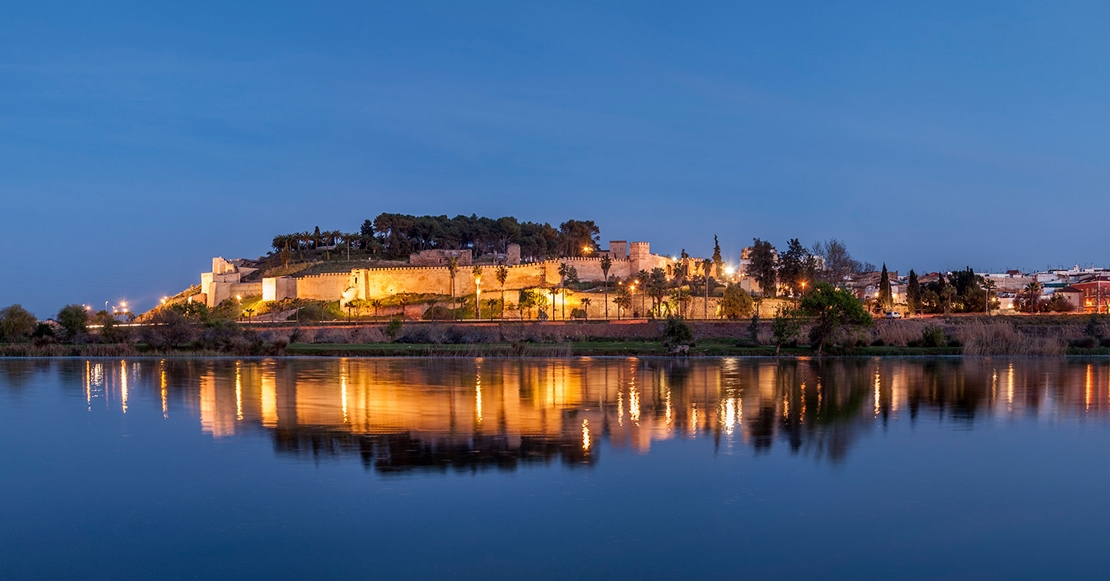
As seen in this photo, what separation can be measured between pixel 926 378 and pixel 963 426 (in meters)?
7.80

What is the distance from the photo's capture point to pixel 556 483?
9.70 metres

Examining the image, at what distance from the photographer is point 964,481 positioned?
1011 cm

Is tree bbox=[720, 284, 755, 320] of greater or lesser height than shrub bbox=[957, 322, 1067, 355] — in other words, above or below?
above

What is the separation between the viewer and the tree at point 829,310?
27500 millimetres

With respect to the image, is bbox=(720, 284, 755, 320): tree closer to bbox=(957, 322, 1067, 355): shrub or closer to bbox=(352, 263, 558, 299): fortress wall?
bbox=(352, 263, 558, 299): fortress wall

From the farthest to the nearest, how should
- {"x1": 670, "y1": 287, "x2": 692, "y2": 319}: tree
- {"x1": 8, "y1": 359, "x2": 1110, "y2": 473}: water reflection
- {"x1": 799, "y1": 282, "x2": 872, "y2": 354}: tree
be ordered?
{"x1": 670, "y1": 287, "x2": 692, "y2": 319}: tree, {"x1": 799, "y1": 282, "x2": 872, "y2": 354}: tree, {"x1": 8, "y1": 359, "x2": 1110, "y2": 473}: water reflection

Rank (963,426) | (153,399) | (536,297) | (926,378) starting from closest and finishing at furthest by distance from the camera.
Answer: (963,426)
(153,399)
(926,378)
(536,297)

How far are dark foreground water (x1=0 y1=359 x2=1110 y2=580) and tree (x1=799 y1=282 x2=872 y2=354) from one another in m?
8.93

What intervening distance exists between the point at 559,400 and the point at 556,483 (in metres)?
7.05

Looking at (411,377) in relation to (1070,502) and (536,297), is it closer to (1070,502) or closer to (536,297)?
(1070,502)

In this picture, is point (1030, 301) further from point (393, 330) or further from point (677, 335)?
point (393, 330)

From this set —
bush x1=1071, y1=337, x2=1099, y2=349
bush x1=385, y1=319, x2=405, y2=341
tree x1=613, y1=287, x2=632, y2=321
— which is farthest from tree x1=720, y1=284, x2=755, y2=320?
bush x1=385, y1=319, x2=405, y2=341

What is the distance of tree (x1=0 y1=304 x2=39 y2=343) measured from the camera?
109 feet

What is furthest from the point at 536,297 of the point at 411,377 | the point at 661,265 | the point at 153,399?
the point at 153,399
